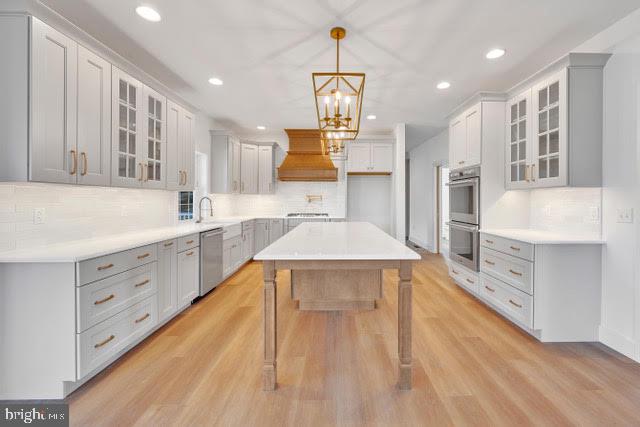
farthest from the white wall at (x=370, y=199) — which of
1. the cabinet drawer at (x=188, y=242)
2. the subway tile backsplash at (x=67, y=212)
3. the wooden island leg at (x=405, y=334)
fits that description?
the wooden island leg at (x=405, y=334)

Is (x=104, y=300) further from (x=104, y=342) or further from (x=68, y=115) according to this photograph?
(x=68, y=115)

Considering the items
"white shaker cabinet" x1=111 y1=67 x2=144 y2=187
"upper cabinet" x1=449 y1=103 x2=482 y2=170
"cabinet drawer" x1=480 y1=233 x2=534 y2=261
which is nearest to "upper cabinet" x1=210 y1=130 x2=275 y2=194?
"white shaker cabinet" x1=111 y1=67 x2=144 y2=187

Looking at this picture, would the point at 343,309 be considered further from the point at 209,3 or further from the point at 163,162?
the point at 209,3

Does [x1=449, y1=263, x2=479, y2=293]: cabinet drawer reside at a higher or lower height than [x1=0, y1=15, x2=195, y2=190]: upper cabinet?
lower

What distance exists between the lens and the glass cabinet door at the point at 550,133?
8.77ft

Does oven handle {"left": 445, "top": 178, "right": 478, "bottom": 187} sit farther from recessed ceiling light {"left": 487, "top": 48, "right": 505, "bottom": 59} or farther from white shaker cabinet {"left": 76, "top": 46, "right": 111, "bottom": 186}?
white shaker cabinet {"left": 76, "top": 46, "right": 111, "bottom": 186}

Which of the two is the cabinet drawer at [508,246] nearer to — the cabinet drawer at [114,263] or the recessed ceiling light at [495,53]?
the recessed ceiling light at [495,53]

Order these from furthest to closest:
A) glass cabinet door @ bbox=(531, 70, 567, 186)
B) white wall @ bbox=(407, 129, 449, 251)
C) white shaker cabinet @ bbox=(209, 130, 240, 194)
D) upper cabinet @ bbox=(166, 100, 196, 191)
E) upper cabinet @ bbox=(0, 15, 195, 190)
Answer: white wall @ bbox=(407, 129, 449, 251) → white shaker cabinet @ bbox=(209, 130, 240, 194) → upper cabinet @ bbox=(166, 100, 196, 191) → glass cabinet door @ bbox=(531, 70, 567, 186) → upper cabinet @ bbox=(0, 15, 195, 190)

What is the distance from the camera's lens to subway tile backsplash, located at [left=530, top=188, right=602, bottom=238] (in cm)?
272

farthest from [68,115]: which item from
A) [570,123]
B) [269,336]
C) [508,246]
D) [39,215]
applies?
[570,123]

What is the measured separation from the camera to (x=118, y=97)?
2578 millimetres

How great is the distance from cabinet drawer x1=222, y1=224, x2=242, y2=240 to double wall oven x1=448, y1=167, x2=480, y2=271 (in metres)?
3.24

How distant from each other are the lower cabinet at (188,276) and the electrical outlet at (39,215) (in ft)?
3.68

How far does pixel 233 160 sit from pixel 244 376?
13.6 ft
